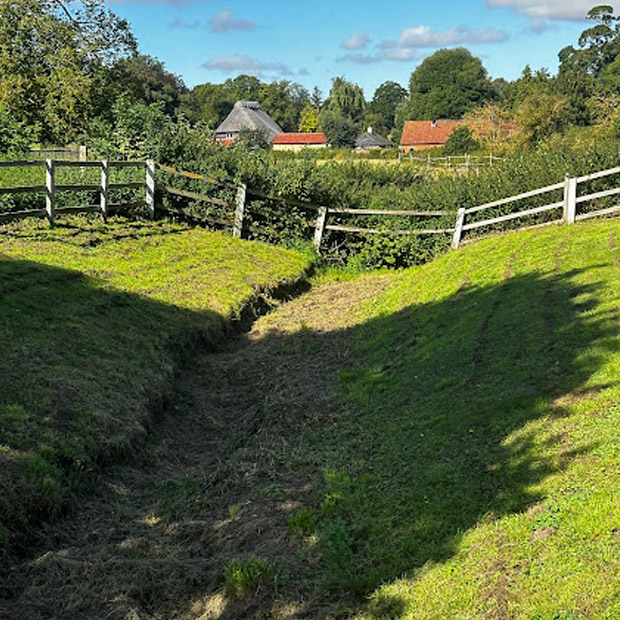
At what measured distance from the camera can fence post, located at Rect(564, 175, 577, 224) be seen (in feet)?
55.8

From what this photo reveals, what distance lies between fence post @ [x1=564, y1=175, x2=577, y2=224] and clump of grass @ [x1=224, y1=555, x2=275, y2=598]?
47.1ft

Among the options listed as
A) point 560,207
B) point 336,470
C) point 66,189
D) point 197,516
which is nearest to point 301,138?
point 560,207

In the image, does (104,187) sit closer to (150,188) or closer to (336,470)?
(150,188)

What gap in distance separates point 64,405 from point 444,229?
14616 mm

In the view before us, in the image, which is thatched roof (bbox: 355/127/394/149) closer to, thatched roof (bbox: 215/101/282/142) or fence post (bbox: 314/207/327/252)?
thatched roof (bbox: 215/101/282/142)

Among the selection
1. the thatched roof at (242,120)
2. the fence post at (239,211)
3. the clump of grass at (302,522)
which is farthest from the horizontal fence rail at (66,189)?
the thatched roof at (242,120)

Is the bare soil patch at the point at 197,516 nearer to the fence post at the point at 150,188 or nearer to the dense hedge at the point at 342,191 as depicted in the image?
the fence post at the point at 150,188

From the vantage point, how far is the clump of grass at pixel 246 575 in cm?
478

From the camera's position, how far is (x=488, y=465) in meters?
5.79

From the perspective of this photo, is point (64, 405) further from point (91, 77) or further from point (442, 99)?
point (442, 99)

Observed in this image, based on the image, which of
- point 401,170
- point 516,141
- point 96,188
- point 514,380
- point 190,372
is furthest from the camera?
point 516,141

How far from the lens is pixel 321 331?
42.9ft

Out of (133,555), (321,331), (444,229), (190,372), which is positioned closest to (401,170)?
(444,229)

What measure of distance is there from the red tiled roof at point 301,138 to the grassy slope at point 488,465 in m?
92.8
